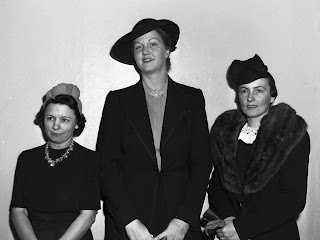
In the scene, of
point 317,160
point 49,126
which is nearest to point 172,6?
point 49,126

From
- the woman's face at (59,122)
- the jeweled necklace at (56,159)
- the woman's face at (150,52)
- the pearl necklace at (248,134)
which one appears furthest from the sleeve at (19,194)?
the pearl necklace at (248,134)

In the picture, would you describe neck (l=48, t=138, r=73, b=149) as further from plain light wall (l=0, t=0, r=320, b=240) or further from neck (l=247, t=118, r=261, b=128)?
neck (l=247, t=118, r=261, b=128)

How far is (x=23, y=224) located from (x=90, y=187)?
380 millimetres

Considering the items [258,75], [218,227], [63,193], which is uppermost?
[258,75]

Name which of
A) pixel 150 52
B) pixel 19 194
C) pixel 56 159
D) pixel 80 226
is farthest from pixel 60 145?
pixel 150 52

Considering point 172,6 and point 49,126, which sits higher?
point 172,6

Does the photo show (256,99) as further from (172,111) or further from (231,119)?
(172,111)

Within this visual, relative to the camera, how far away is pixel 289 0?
3201 mm

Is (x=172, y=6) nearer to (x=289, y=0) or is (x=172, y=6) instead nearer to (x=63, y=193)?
(x=289, y=0)

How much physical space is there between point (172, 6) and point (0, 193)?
5.08 ft

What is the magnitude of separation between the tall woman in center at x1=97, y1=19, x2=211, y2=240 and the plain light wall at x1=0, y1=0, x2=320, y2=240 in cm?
39

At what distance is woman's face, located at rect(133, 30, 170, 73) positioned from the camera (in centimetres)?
265

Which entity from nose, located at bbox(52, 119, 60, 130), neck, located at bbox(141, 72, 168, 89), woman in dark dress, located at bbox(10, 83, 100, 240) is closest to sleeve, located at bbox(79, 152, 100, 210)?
woman in dark dress, located at bbox(10, 83, 100, 240)

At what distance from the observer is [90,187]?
262 centimetres
